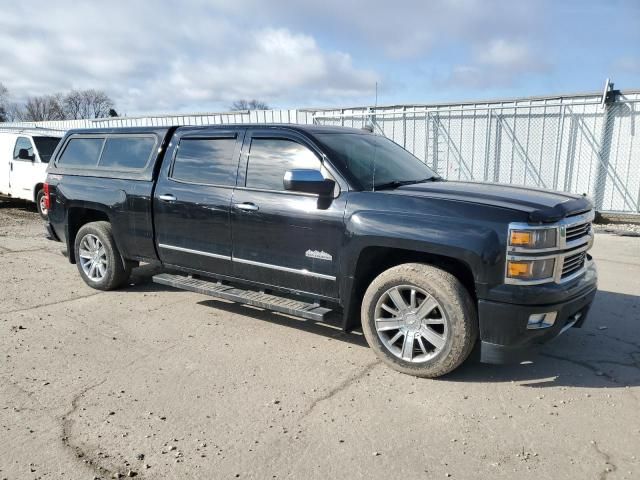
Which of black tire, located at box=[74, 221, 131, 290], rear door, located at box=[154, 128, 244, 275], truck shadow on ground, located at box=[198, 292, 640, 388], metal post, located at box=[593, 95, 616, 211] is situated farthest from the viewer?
metal post, located at box=[593, 95, 616, 211]

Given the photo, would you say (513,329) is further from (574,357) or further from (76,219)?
(76,219)

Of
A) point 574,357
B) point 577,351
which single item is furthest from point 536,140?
point 574,357

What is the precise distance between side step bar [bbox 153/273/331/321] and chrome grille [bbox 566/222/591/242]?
1.93 meters

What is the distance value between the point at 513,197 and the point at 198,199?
9.41 feet

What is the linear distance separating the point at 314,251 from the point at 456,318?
50.4 inches

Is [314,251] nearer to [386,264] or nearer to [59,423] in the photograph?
[386,264]

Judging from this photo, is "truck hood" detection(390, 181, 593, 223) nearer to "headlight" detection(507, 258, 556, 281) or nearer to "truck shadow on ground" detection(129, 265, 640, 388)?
"headlight" detection(507, 258, 556, 281)

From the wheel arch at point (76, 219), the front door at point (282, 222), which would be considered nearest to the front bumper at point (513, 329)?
the front door at point (282, 222)

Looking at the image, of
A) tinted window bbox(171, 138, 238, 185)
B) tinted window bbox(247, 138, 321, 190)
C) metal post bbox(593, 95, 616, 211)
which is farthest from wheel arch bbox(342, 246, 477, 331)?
metal post bbox(593, 95, 616, 211)

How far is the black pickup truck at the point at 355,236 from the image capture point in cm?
357

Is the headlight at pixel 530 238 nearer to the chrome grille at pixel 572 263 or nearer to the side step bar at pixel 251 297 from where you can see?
the chrome grille at pixel 572 263

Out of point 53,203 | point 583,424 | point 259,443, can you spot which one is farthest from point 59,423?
point 53,203

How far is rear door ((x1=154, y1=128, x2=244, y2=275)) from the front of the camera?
4934 mm

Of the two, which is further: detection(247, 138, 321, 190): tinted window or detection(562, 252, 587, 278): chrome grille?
detection(247, 138, 321, 190): tinted window
